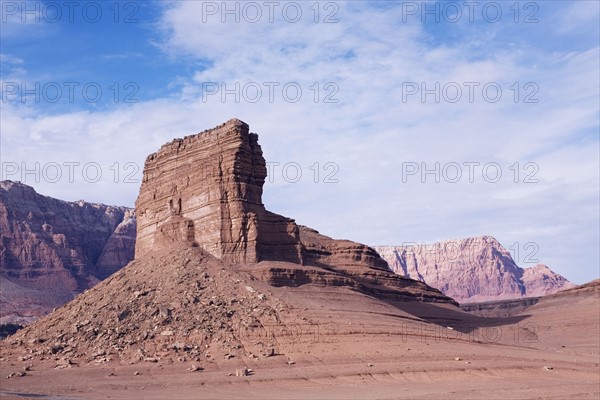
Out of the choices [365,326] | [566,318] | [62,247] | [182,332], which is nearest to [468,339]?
[365,326]

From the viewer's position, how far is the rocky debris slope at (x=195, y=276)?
139 feet

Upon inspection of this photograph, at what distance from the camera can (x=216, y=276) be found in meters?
49.0

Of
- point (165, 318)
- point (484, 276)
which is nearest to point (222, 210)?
point (165, 318)

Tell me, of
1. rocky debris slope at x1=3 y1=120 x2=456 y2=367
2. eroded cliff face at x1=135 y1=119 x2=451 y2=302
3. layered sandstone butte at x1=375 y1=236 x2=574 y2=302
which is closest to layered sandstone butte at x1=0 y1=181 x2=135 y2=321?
eroded cliff face at x1=135 y1=119 x2=451 y2=302

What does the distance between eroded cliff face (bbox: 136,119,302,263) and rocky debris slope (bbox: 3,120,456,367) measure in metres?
0.08

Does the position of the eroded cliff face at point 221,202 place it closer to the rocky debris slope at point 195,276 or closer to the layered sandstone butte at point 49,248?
the rocky debris slope at point 195,276

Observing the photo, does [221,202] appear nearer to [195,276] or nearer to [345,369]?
[195,276]

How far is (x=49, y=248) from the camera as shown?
432 ft

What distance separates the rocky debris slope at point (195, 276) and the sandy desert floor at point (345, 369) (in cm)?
122

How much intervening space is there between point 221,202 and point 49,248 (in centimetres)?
8777

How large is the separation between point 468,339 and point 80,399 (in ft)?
97.3

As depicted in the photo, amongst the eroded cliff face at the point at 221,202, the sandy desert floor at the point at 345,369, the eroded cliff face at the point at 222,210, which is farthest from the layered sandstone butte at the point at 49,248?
the sandy desert floor at the point at 345,369

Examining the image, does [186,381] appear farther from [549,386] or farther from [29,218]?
[29,218]

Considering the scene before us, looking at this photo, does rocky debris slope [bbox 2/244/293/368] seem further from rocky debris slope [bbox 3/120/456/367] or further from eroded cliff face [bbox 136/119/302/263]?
eroded cliff face [bbox 136/119/302/263]
